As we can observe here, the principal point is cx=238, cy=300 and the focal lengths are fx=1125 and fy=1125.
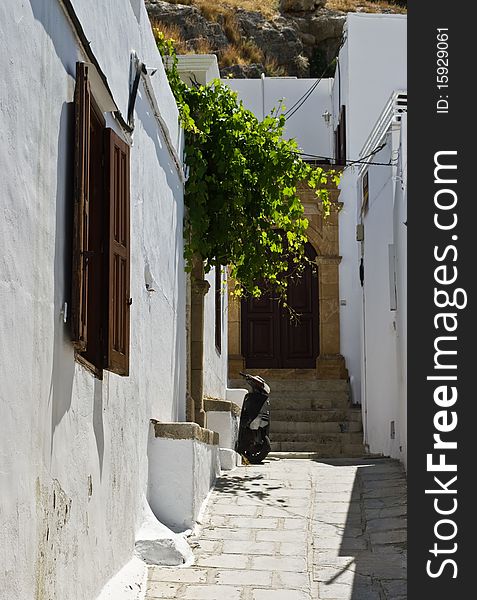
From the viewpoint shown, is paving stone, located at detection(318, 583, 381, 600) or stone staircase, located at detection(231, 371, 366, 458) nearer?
paving stone, located at detection(318, 583, 381, 600)

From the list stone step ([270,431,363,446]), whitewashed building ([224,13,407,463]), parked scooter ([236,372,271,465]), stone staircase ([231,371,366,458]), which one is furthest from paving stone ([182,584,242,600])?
stone step ([270,431,363,446])

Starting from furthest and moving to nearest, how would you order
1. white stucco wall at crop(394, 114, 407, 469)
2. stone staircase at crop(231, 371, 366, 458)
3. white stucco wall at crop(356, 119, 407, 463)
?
1. stone staircase at crop(231, 371, 366, 458)
2. white stucco wall at crop(356, 119, 407, 463)
3. white stucco wall at crop(394, 114, 407, 469)

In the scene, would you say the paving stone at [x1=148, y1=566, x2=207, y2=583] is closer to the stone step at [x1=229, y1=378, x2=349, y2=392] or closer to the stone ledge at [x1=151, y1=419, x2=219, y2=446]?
the stone ledge at [x1=151, y1=419, x2=219, y2=446]

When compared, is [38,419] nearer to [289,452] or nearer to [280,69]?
[289,452]

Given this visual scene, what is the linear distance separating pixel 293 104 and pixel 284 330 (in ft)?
16.8

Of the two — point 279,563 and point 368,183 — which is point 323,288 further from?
point 279,563

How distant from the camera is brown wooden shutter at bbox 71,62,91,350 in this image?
5.85 meters

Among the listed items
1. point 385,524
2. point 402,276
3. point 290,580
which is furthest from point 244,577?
point 402,276

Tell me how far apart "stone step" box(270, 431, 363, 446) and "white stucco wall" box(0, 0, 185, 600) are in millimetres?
8192

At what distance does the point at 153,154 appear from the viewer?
384 inches

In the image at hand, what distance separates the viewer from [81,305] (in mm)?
5930

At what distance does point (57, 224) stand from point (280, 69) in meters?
23.9

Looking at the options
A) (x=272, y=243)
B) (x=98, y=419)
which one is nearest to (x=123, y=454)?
(x=98, y=419)

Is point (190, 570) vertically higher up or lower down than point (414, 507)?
lower down
